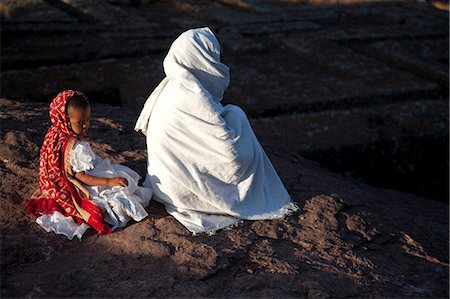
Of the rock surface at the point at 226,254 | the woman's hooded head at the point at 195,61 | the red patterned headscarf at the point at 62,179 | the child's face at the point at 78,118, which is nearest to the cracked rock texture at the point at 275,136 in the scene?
the rock surface at the point at 226,254

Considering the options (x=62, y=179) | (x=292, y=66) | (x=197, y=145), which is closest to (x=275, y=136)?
(x=292, y=66)

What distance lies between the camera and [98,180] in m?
3.90

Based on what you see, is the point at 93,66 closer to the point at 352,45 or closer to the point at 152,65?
the point at 152,65

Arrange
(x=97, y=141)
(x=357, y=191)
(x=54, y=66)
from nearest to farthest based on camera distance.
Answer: (x=97, y=141) → (x=357, y=191) → (x=54, y=66)

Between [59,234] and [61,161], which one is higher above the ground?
[61,161]

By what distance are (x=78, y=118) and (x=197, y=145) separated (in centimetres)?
69

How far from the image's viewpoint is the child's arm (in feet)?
12.7

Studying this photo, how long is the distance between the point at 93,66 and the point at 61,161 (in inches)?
155

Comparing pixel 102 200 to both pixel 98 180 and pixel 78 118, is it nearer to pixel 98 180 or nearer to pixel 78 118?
pixel 98 180

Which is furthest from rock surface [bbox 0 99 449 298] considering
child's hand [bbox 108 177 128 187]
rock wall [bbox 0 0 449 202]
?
rock wall [bbox 0 0 449 202]

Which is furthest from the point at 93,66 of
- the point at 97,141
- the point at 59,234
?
the point at 59,234

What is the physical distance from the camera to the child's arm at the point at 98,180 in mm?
3877

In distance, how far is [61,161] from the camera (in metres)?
3.92

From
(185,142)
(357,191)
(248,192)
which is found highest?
(185,142)
